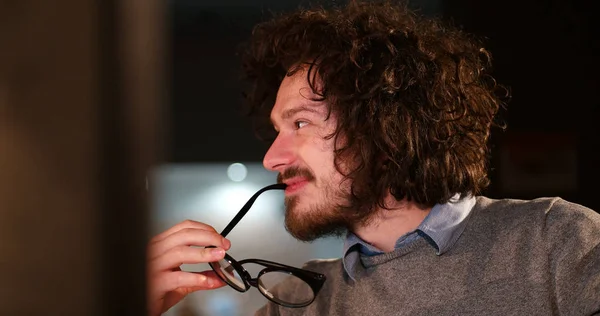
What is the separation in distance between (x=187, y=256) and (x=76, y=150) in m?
0.96

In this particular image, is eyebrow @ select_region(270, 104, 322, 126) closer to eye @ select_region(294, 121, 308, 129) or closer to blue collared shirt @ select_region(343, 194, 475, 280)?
eye @ select_region(294, 121, 308, 129)

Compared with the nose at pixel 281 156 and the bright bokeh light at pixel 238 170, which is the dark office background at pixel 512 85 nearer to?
the bright bokeh light at pixel 238 170

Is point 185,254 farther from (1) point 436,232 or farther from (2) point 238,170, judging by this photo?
(2) point 238,170

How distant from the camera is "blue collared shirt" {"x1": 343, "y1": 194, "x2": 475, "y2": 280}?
132 centimetres

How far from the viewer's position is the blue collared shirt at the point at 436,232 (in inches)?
52.0

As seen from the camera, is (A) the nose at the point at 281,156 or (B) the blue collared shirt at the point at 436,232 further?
(A) the nose at the point at 281,156

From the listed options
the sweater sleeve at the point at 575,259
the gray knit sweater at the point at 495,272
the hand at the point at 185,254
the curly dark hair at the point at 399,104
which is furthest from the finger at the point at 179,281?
the sweater sleeve at the point at 575,259

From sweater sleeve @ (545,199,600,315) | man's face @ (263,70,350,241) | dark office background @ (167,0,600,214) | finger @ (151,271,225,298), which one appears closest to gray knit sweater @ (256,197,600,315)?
sweater sleeve @ (545,199,600,315)

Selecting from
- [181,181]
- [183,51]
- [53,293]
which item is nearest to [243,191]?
[181,181]

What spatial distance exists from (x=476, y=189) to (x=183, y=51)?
1.18 meters

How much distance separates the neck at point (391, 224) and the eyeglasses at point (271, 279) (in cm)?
14

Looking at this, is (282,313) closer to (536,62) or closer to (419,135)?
(419,135)

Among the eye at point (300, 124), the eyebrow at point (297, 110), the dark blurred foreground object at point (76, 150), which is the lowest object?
the eye at point (300, 124)

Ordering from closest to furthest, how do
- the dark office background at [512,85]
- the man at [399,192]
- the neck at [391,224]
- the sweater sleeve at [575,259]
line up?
the sweater sleeve at [575,259] → the man at [399,192] → the neck at [391,224] → the dark office background at [512,85]
